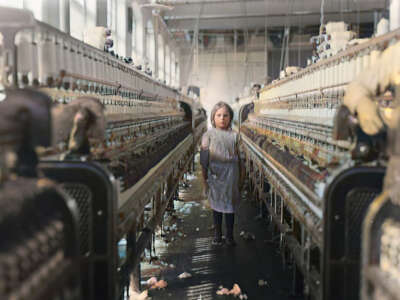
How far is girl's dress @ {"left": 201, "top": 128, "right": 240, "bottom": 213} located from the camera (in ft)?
12.2

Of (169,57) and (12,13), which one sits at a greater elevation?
(169,57)

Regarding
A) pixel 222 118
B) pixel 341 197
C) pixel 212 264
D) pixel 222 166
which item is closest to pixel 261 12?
pixel 222 118

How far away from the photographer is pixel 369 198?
168 centimetres

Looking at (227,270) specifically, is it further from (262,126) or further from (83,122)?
(262,126)

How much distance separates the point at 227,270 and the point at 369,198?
176 cm

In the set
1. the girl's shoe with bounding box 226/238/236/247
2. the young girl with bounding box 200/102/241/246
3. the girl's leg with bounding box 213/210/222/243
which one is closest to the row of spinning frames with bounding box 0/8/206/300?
the young girl with bounding box 200/102/241/246

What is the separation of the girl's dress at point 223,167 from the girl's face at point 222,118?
0.19ft

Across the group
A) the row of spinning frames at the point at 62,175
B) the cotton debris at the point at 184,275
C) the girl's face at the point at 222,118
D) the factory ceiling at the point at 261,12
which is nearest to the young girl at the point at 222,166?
the girl's face at the point at 222,118

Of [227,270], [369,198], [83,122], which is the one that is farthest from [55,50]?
[227,270]

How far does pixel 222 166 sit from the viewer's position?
12.4ft

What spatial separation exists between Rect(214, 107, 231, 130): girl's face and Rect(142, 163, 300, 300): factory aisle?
3.83 ft

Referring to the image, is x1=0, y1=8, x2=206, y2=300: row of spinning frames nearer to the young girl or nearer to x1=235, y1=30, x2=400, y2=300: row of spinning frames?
the young girl

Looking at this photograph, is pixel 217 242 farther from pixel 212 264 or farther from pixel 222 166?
pixel 222 166

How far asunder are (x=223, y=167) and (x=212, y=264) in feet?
3.06
